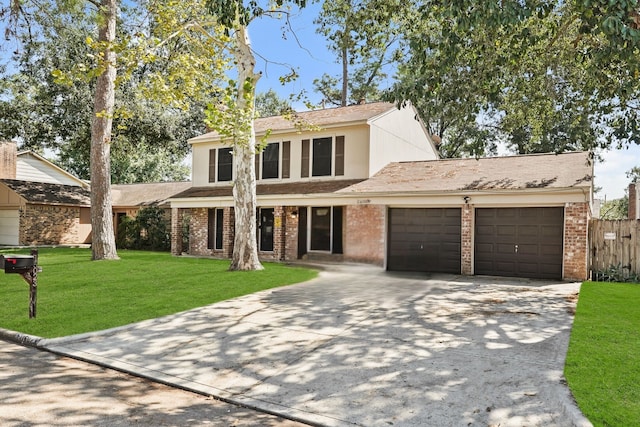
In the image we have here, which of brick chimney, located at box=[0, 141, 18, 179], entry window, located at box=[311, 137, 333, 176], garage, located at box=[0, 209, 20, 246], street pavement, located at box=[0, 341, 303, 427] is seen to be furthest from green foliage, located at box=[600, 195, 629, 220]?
brick chimney, located at box=[0, 141, 18, 179]

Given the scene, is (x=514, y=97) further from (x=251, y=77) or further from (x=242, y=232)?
(x=242, y=232)

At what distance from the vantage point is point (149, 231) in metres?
24.0

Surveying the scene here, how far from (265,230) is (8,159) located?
55.9 feet

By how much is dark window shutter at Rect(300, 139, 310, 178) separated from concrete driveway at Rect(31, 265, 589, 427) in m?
9.35

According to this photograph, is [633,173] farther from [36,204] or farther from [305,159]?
[36,204]

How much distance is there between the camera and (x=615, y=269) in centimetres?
1299

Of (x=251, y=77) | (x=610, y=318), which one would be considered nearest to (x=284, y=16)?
(x=251, y=77)

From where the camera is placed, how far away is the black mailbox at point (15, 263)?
6785mm

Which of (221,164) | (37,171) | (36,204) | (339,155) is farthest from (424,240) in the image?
(37,171)

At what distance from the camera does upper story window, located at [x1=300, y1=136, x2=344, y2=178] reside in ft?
57.7

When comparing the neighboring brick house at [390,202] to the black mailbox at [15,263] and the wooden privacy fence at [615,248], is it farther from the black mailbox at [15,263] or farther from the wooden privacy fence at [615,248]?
the black mailbox at [15,263]

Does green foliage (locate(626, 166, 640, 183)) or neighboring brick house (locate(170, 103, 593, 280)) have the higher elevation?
green foliage (locate(626, 166, 640, 183))

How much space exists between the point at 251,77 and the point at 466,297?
8921 mm

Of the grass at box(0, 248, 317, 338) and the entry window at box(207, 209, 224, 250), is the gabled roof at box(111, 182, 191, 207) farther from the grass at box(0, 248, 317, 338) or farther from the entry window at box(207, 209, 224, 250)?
the grass at box(0, 248, 317, 338)
